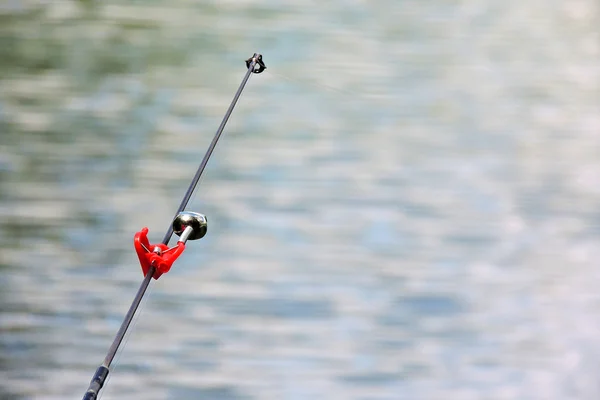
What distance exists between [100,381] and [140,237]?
1.60 feet

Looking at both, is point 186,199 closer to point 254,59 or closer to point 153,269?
point 153,269

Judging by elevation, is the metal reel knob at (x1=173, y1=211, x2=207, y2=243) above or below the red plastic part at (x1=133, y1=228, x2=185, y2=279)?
above

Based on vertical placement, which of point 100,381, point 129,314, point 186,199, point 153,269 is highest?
point 186,199

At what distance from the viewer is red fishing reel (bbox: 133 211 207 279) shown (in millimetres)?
1974

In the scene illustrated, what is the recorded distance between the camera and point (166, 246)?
2025 mm

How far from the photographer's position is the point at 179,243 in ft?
6.64

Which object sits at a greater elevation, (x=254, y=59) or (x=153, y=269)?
(x=254, y=59)

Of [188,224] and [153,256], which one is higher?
[188,224]

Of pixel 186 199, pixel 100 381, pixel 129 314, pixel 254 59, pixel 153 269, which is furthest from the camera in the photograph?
pixel 254 59

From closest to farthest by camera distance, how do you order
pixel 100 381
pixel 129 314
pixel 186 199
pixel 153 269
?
pixel 100 381 < pixel 129 314 < pixel 153 269 < pixel 186 199

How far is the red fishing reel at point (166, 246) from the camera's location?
197 cm

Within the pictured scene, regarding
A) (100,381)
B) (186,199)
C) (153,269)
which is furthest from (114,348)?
(186,199)

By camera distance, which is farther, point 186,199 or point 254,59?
Answer: point 254,59

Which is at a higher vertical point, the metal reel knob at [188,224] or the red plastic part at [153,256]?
the metal reel knob at [188,224]
